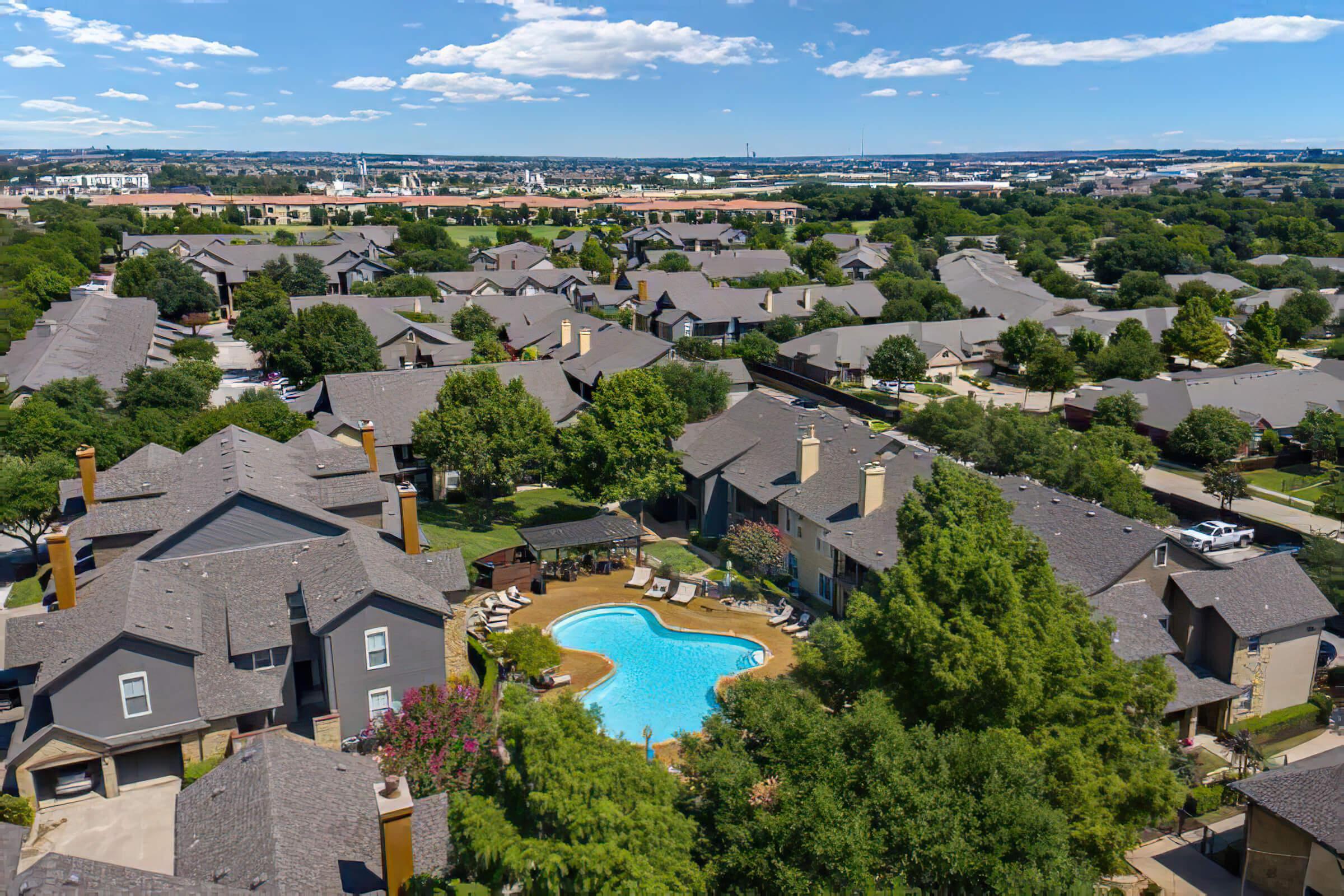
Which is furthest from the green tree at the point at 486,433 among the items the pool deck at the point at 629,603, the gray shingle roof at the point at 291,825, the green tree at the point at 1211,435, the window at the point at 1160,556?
the green tree at the point at 1211,435

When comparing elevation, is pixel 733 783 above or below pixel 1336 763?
above

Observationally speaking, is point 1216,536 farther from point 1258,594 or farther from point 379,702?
point 379,702

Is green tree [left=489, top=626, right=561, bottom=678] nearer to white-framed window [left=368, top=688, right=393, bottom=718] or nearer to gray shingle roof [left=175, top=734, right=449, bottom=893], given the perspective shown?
white-framed window [left=368, top=688, right=393, bottom=718]

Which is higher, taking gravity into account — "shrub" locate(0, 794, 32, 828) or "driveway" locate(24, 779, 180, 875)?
"shrub" locate(0, 794, 32, 828)

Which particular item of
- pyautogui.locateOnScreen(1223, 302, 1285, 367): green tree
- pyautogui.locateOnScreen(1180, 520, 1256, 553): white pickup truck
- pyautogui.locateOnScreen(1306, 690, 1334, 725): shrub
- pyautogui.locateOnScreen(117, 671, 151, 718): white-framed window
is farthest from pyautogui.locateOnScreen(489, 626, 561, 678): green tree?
pyautogui.locateOnScreen(1223, 302, 1285, 367): green tree

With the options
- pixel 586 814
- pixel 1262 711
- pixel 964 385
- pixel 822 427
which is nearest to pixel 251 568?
pixel 586 814

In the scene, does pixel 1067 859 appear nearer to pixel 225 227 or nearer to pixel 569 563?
pixel 569 563

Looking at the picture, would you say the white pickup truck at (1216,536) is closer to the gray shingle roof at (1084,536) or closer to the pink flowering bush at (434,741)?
the gray shingle roof at (1084,536)
